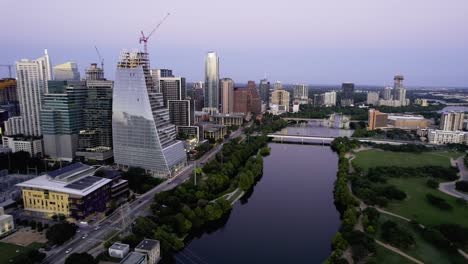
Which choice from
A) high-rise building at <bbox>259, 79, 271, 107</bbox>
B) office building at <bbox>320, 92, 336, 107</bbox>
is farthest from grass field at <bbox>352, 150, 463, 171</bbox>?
office building at <bbox>320, 92, 336, 107</bbox>

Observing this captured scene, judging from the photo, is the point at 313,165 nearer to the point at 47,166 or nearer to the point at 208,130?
the point at 208,130

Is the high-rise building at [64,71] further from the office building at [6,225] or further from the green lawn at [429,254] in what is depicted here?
the green lawn at [429,254]

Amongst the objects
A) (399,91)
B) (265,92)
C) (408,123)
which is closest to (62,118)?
(408,123)

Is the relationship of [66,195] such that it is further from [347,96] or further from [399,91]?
[347,96]

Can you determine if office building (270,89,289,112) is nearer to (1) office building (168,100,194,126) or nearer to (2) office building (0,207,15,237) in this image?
(1) office building (168,100,194,126)

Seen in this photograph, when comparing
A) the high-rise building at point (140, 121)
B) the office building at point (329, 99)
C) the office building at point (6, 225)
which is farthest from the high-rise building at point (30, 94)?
the office building at point (329, 99)

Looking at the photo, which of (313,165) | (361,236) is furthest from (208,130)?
(361,236)
